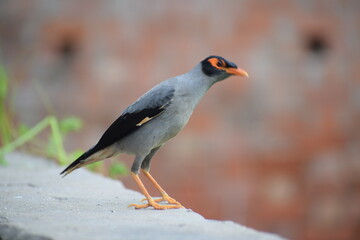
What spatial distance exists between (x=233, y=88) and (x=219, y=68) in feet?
17.3

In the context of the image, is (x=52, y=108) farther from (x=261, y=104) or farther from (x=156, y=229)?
(x=156, y=229)

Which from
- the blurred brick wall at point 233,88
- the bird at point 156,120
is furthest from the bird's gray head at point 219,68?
the blurred brick wall at point 233,88

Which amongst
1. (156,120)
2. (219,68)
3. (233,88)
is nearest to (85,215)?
(156,120)

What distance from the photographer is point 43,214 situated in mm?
3205

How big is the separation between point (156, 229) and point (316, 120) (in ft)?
23.2

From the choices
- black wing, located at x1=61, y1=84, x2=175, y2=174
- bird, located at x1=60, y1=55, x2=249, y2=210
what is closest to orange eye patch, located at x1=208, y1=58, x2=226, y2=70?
bird, located at x1=60, y1=55, x2=249, y2=210

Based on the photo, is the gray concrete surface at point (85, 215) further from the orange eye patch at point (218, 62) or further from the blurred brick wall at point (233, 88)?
the blurred brick wall at point (233, 88)

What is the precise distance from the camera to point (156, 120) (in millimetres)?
3803

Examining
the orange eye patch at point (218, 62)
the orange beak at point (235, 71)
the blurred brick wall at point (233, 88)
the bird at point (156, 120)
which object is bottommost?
Result: the blurred brick wall at point (233, 88)

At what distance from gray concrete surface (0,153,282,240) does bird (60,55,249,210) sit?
253 mm

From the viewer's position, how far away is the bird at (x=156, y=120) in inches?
149

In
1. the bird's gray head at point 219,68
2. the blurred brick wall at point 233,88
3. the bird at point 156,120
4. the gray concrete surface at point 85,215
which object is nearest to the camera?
the gray concrete surface at point 85,215

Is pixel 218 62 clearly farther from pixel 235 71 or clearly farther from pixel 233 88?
pixel 233 88

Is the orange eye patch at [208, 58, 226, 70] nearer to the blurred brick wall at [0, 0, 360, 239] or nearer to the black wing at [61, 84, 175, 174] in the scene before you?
the black wing at [61, 84, 175, 174]
